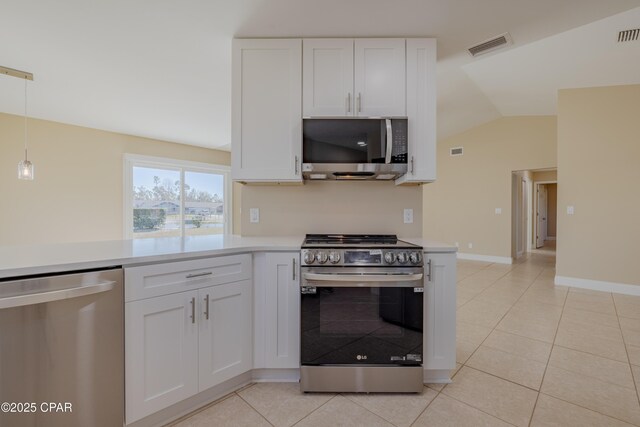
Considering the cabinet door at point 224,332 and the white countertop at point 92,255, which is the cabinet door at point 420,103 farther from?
the cabinet door at point 224,332

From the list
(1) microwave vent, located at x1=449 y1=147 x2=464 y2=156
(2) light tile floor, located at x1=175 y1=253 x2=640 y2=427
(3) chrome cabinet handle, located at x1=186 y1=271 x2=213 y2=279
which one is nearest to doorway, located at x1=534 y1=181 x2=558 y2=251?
(1) microwave vent, located at x1=449 y1=147 x2=464 y2=156

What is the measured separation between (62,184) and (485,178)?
8136 millimetres

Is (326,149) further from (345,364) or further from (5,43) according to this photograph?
(5,43)

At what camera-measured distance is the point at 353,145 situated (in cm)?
195

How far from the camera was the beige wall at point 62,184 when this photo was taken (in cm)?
359

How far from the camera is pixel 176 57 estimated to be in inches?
90.8

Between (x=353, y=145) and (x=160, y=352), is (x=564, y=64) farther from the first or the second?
(x=160, y=352)

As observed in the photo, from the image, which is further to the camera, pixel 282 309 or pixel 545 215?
pixel 545 215

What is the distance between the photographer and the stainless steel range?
1.62 m

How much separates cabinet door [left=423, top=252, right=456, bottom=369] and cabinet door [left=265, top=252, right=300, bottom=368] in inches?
34.6

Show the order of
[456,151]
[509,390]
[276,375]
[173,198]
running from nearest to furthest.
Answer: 1. [509,390]
2. [276,375]
3. [173,198]
4. [456,151]

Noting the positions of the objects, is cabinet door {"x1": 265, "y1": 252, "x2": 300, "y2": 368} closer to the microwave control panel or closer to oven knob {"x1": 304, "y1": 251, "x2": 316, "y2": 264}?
oven knob {"x1": 304, "y1": 251, "x2": 316, "y2": 264}

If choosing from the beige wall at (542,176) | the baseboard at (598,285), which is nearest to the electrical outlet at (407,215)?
the baseboard at (598,285)

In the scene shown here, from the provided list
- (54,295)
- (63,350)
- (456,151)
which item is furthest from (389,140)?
(456,151)
